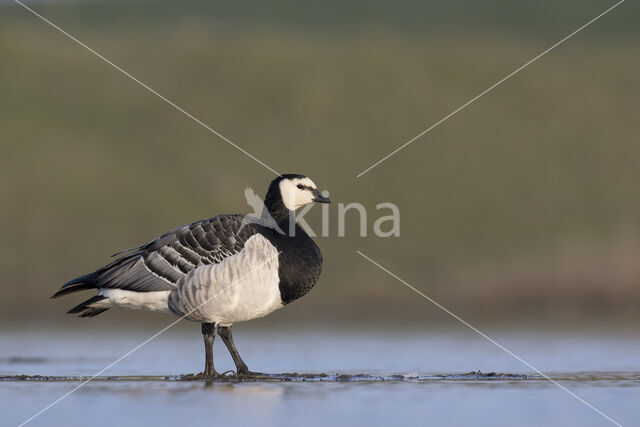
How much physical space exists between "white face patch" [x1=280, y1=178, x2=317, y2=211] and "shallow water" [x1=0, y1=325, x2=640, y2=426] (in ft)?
7.47

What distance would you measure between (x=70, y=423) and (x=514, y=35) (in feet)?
154

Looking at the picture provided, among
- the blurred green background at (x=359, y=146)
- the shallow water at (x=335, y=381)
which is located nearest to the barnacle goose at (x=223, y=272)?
the shallow water at (x=335, y=381)

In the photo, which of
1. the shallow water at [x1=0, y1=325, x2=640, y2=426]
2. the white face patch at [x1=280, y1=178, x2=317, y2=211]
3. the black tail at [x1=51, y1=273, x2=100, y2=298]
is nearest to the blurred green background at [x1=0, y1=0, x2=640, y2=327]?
the shallow water at [x1=0, y1=325, x2=640, y2=426]

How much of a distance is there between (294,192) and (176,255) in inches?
72.1

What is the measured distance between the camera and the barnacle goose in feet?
45.8

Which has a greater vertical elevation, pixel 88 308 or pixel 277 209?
pixel 277 209

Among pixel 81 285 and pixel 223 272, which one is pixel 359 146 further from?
pixel 223 272

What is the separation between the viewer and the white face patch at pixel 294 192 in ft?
49.4

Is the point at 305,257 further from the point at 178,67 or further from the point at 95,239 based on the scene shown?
the point at 178,67

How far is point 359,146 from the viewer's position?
41.9 meters

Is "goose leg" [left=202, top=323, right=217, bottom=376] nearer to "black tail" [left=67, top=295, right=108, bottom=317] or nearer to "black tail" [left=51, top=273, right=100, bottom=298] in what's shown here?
"black tail" [left=67, top=295, right=108, bottom=317]

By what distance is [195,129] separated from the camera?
41875mm

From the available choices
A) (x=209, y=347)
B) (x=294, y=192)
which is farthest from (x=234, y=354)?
(x=294, y=192)

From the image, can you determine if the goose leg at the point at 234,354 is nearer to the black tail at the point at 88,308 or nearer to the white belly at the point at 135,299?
the white belly at the point at 135,299
